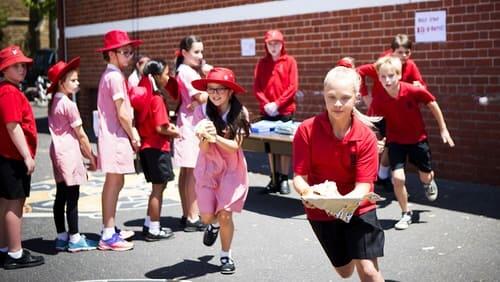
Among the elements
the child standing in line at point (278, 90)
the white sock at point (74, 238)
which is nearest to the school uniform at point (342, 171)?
the white sock at point (74, 238)

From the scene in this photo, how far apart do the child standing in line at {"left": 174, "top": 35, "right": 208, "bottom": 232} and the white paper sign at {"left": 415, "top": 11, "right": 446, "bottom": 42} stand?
12.5ft

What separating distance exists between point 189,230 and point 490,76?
4410mm

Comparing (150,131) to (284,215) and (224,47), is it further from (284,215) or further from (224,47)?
(224,47)

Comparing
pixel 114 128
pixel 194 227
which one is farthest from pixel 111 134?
pixel 194 227

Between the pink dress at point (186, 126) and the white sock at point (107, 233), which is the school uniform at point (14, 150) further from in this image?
the pink dress at point (186, 126)

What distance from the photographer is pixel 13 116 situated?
19.5 feet

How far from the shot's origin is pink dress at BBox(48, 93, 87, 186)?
6523mm

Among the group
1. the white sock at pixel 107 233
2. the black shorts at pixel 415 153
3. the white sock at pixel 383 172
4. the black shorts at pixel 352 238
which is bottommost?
the white sock at pixel 107 233

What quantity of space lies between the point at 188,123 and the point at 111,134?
41.1 inches

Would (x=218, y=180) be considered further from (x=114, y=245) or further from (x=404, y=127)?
(x=404, y=127)

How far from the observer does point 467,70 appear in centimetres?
948

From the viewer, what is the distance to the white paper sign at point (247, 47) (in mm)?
13188

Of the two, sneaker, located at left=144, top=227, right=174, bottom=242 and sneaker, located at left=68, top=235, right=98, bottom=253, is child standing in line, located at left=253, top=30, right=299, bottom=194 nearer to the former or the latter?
sneaker, located at left=144, top=227, right=174, bottom=242

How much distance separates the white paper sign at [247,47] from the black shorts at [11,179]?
7500mm
